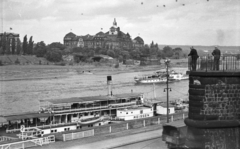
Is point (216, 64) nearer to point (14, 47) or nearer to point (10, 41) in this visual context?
point (14, 47)

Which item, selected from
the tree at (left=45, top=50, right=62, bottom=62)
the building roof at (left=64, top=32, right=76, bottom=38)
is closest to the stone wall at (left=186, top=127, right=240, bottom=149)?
the tree at (left=45, top=50, right=62, bottom=62)

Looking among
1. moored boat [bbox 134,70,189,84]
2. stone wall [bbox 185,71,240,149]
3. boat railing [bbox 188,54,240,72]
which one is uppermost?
boat railing [bbox 188,54,240,72]

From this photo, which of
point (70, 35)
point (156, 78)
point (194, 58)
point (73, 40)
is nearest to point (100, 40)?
point (73, 40)

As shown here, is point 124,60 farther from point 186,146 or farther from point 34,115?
point 186,146

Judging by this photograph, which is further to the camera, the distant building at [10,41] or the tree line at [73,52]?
the tree line at [73,52]

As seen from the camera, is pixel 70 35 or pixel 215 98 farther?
pixel 70 35

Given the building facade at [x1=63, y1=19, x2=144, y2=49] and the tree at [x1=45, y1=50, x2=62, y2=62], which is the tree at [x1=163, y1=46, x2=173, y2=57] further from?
the tree at [x1=45, y1=50, x2=62, y2=62]

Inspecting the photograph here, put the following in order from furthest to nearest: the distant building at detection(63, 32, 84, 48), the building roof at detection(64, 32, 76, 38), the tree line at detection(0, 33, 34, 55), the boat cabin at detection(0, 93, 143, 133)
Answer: the building roof at detection(64, 32, 76, 38) → the distant building at detection(63, 32, 84, 48) → the tree line at detection(0, 33, 34, 55) → the boat cabin at detection(0, 93, 143, 133)

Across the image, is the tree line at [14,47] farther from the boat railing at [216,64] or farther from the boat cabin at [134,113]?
the boat railing at [216,64]

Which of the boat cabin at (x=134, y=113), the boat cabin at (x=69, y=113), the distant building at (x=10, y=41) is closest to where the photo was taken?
the boat cabin at (x=69, y=113)

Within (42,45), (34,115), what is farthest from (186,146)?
(42,45)

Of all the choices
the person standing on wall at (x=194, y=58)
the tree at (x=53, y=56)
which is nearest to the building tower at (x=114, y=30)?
the tree at (x=53, y=56)
